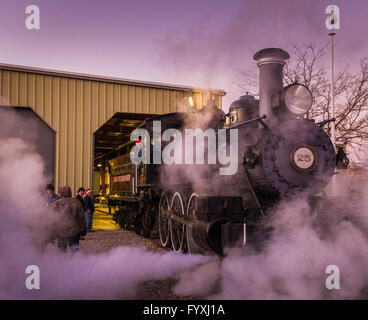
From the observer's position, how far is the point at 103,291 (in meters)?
4.32

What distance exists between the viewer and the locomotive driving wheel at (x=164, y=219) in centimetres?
767

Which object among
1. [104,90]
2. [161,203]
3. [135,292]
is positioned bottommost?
[135,292]

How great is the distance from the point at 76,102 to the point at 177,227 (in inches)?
249

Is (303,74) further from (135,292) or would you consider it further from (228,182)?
(135,292)

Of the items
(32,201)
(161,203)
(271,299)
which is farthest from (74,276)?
(161,203)

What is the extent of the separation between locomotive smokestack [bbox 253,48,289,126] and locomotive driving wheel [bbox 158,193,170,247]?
3.24 m

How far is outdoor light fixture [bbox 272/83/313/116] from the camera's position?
4760 mm

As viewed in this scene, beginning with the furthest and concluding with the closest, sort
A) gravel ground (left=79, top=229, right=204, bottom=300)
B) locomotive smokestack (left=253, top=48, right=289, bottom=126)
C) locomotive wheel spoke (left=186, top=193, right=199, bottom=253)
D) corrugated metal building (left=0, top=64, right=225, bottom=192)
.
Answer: corrugated metal building (left=0, top=64, right=225, bottom=192), locomotive wheel spoke (left=186, top=193, right=199, bottom=253), locomotive smokestack (left=253, top=48, right=289, bottom=126), gravel ground (left=79, top=229, right=204, bottom=300)
